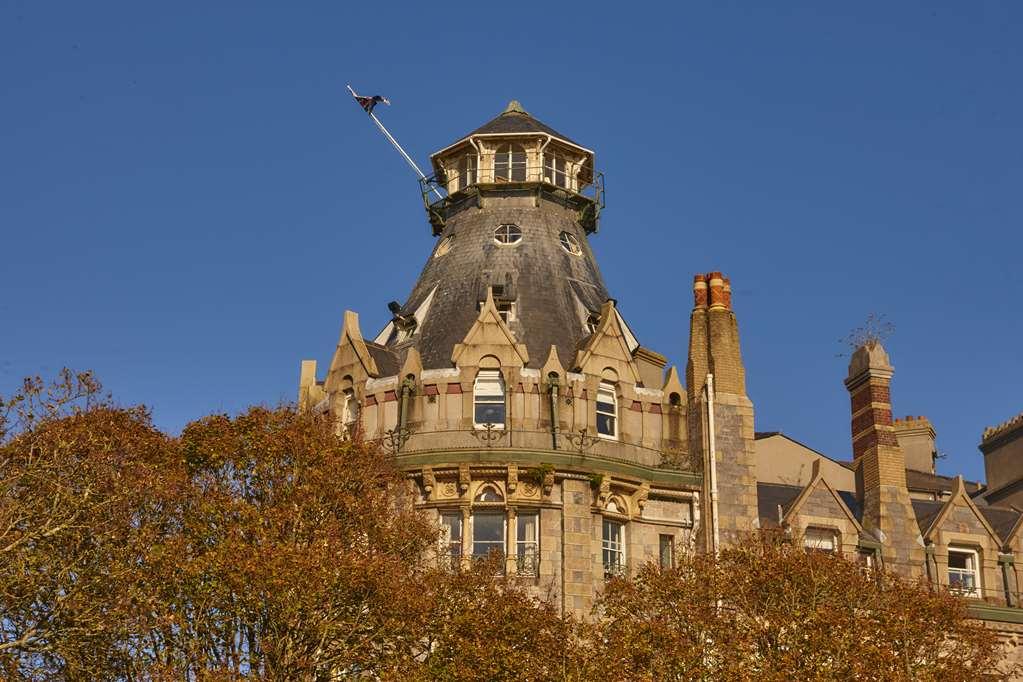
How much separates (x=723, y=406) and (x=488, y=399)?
31.2ft

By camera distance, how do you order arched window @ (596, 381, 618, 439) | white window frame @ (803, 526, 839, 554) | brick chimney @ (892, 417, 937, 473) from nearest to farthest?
arched window @ (596, 381, 618, 439) → white window frame @ (803, 526, 839, 554) → brick chimney @ (892, 417, 937, 473)

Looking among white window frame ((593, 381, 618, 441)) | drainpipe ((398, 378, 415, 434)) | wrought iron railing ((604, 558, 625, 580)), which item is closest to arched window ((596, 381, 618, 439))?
white window frame ((593, 381, 618, 441))

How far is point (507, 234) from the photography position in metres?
70.8

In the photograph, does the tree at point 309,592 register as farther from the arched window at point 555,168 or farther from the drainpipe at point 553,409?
the arched window at point 555,168

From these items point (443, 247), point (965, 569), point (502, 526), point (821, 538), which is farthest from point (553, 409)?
point (965, 569)

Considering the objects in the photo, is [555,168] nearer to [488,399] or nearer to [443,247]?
[443,247]

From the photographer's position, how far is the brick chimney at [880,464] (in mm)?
66375

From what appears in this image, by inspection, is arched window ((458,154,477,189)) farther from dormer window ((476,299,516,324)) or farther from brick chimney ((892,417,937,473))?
brick chimney ((892,417,937,473))

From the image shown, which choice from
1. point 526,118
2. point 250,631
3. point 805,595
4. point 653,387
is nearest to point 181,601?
point 250,631

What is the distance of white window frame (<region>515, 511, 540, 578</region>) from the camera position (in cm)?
5938

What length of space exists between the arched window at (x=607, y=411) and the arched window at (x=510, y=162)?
42.4 feet

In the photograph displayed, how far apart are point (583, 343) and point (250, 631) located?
21261 mm

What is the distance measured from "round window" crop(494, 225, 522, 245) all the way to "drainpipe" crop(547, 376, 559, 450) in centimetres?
943

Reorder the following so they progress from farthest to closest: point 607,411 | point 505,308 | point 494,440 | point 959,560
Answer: point 959,560
point 505,308
point 607,411
point 494,440
